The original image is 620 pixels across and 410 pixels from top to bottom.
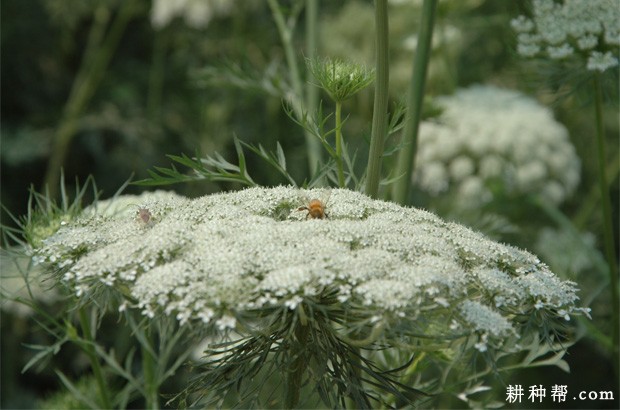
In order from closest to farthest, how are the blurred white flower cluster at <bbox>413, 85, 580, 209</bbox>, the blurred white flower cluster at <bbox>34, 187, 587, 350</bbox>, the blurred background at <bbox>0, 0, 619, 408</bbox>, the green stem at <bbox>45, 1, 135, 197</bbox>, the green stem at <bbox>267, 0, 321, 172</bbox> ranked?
the blurred white flower cluster at <bbox>34, 187, 587, 350</bbox>
the green stem at <bbox>267, 0, 321, 172</bbox>
the blurred white flower cluster at <bbox>413, 85, 580, 209</bbox>
the blurred background at <bbox>0, 0, 619, 408</bbox>
the green stem at <bbox>45, 1, 135, 197</bbox>

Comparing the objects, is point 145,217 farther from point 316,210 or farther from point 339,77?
point 339,77

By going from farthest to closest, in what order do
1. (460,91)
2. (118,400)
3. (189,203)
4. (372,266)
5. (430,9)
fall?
(460,91) < (118,400) < (430,9) < (189,203) < (372,266)

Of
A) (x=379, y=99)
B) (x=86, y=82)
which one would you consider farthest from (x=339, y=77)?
(x=86, y=82)

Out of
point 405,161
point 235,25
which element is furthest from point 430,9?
point 235,25

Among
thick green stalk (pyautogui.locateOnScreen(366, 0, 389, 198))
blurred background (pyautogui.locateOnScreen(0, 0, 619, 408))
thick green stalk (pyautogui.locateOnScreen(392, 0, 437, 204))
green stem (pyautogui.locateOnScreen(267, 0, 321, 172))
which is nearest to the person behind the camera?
thick green stalk (pyautogui.locateOnScreen(366, 0, 389, 198))

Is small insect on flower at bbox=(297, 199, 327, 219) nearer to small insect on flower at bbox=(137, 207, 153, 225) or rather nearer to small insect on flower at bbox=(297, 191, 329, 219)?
small insect on flower at bbox=(297, 191, 329, 219)

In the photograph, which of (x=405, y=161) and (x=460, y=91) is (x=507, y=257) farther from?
(x=460, y=91)

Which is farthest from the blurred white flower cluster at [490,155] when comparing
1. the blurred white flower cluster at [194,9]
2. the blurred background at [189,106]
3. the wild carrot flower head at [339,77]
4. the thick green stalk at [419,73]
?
the wild carrot flower head at [339,77]

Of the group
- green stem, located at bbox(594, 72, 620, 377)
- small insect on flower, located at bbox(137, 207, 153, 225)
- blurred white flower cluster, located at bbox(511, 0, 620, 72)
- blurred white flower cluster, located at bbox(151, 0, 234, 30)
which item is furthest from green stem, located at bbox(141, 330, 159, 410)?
blurred white flower cluster, located at bbox(151, 0, 234, 30)
